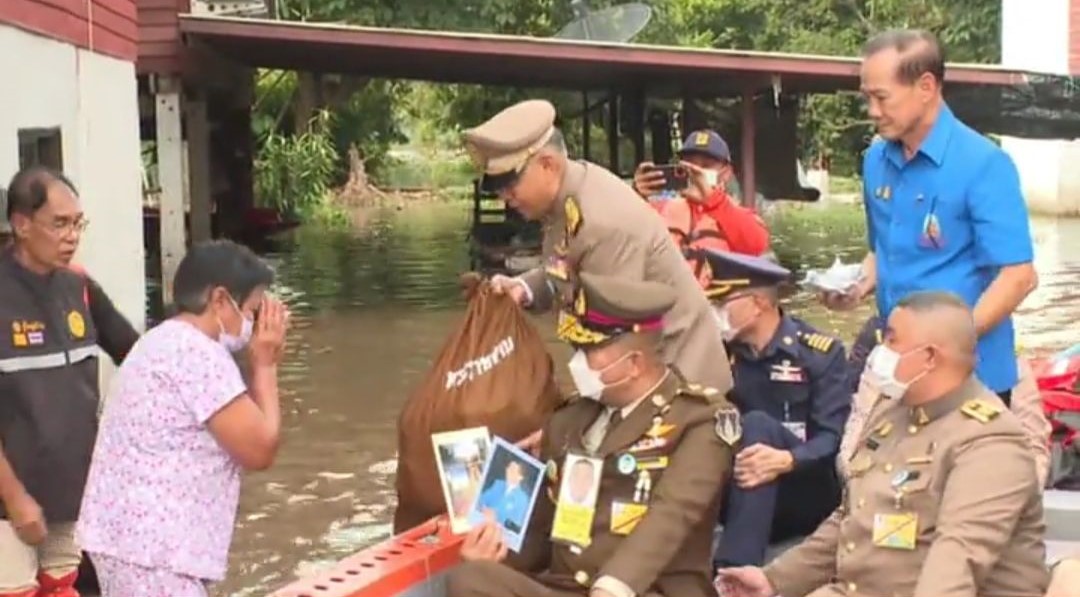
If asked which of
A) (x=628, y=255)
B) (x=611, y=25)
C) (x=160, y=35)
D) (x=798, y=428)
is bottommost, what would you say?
(x=798, y=428)

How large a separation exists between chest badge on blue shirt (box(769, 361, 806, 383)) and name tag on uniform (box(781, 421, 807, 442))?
12 cm

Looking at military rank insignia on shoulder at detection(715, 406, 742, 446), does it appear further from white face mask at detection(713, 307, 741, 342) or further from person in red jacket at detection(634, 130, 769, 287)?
person in red jacket at detection(634, 130, 769, 287)

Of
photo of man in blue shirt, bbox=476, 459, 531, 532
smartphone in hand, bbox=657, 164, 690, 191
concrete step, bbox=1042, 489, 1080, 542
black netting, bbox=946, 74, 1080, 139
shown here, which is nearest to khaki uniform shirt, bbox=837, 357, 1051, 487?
concrete step, bbox=1042, 489, 1080, 542

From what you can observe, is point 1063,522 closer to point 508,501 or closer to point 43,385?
point 508,501

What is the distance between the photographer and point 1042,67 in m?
28.0

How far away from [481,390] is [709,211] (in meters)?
1.97

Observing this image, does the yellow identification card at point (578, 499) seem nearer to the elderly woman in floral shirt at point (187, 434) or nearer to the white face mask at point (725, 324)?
the elderly woman in floral shirt at point (187, 434)

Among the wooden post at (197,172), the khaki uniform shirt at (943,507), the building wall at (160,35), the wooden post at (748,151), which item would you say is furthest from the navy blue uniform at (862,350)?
the wooden post at (197,172)

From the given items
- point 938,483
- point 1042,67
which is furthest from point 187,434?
point 1042,67

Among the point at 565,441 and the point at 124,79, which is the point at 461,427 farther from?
the point at 124,79

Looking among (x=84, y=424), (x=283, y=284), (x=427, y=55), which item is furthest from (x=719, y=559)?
(x=283, y=284)

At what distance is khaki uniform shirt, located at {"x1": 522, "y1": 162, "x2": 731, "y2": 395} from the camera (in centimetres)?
414

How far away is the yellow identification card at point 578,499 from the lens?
3.91 m

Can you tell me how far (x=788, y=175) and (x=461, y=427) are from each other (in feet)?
54.6
